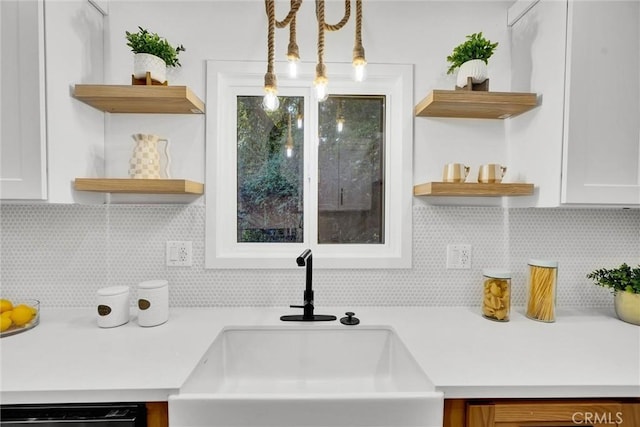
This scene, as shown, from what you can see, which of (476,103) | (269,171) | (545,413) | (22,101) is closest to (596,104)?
(476,103)

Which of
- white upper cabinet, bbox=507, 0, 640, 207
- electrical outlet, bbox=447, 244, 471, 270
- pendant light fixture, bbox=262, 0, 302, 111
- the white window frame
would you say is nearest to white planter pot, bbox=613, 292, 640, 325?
white upper cabinet, bbox=507, 0, 640, 207

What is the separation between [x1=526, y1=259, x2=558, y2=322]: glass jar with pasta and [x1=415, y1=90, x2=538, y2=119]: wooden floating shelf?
2.33 feet

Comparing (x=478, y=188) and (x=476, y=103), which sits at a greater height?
(x=476, y=103)

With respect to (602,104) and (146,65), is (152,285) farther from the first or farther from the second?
(602,104)

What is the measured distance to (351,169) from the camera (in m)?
1.66

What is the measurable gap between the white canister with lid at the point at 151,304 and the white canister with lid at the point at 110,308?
0.29 ft

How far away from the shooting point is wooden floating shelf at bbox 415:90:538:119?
52.9 inches

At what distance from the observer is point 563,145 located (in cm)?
125

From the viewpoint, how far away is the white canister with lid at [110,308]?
4.27 ft

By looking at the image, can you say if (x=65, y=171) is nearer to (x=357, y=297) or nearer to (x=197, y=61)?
(x=197, y=61)

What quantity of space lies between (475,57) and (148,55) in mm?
1431

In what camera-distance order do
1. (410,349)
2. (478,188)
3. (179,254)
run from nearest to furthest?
(410,349)
(478,188)
(179,254)

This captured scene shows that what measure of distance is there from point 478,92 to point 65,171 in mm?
1747

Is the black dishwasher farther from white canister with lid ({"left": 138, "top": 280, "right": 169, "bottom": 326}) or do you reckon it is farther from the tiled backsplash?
the tiled backsplash
